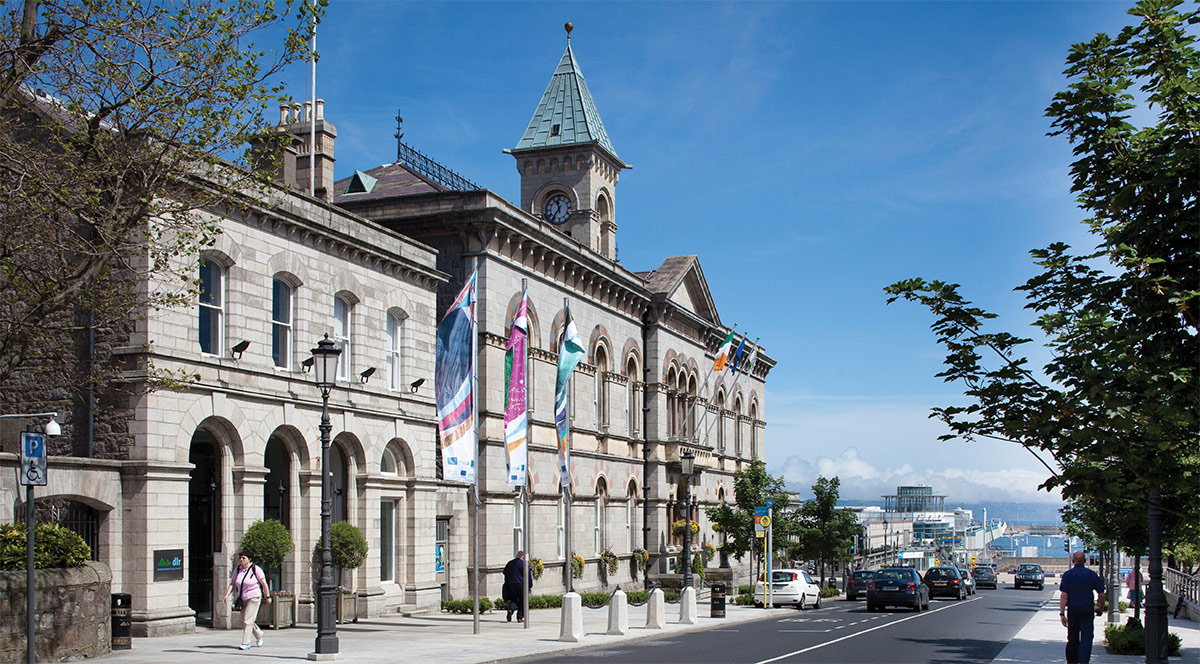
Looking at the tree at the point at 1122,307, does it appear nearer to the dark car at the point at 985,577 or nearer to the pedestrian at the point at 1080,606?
the pedestrian at the point at 1080,606

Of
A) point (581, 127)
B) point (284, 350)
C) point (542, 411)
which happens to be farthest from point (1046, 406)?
point (581, 127)

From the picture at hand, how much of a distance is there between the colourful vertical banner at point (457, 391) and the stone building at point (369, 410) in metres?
3.55

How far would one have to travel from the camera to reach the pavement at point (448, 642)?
1992 centimetres

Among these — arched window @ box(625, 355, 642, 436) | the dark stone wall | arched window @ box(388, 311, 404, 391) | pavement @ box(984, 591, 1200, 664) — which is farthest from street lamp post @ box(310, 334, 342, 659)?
arched window @ box(625, 355, 642, 436)

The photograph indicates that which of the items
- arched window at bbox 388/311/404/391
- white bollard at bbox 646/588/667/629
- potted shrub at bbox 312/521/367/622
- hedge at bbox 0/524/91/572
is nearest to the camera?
hedge at bbox 0/524/91/572

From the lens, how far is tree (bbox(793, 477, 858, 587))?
5922 centimetres

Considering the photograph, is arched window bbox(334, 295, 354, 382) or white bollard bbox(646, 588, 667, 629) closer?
white bollard bbox(646, 588, 667, 629)

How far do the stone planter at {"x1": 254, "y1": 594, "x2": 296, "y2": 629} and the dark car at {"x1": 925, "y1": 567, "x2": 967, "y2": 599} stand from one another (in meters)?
35.3

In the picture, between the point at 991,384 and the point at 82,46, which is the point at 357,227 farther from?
the point at 991,384

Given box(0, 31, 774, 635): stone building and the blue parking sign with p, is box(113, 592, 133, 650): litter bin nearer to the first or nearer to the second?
box(0, 31, 774, 635): stone building

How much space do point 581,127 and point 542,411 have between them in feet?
68.5

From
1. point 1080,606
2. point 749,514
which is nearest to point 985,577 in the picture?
point 749,514

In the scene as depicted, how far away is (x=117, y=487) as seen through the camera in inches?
890

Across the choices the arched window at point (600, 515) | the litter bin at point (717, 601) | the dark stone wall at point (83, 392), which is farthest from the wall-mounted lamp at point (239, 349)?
the arched window at point (600, 515)
